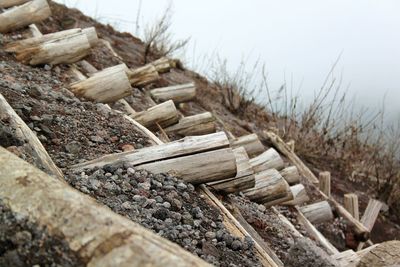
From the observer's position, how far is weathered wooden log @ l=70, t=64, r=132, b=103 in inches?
171

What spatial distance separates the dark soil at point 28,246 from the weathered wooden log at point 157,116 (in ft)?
10.4

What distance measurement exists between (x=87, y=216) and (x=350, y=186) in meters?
9.02

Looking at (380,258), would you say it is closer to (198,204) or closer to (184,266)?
(198,204)

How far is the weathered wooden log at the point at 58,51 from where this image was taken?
189 inches

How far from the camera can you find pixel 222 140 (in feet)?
10.3

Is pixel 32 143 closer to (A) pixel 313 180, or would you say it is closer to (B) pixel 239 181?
(B) pixel 239 181

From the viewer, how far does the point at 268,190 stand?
447 cm

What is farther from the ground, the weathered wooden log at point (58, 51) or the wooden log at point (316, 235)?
the weathered wooden log at point (58, 51)

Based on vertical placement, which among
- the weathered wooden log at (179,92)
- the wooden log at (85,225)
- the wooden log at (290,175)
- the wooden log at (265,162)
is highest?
the wooden log at (85,225)

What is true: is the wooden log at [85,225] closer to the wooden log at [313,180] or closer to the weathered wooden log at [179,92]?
the weathered wooden log at [179,92]

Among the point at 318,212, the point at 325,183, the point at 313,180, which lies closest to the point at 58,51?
the point at 318,212

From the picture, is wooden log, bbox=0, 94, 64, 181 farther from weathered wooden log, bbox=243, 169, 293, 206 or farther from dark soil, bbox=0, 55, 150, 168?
weathered wooden log, bbox=243, 169, 293, 206

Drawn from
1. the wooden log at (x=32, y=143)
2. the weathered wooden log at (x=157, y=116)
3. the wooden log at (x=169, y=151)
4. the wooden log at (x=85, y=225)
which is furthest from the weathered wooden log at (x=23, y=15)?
the wooden log at (x=85, y=225)

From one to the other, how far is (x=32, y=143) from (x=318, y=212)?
167 inches
